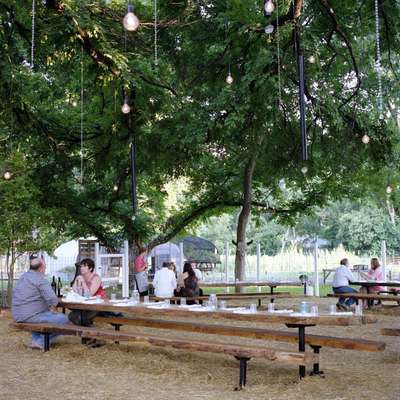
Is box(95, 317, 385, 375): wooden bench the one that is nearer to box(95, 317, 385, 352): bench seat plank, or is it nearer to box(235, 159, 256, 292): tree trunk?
box(95, 317, 385, 352): bench seat plank

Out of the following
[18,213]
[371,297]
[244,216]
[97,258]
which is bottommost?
[371,297]

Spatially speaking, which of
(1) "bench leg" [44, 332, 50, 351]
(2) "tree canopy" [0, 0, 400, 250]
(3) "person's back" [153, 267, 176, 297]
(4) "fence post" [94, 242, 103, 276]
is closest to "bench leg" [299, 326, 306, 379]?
(1) "bench leg" [44, 332, 50, 351]

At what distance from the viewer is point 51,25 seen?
29.5 feet

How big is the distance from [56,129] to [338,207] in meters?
33.5

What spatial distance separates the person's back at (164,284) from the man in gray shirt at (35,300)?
3857 millimetres

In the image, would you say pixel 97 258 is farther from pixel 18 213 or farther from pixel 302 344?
pixel 302 344

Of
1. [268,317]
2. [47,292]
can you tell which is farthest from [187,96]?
[268,317]

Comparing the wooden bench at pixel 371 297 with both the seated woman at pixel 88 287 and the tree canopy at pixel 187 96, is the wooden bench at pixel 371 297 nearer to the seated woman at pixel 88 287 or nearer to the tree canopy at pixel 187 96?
the tree canopy at pixel 187 96

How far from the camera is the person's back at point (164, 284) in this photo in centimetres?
1238

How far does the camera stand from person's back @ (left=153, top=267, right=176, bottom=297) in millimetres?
12375

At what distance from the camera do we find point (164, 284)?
40.6 feet

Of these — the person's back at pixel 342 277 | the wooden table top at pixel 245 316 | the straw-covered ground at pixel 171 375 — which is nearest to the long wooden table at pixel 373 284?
the person's back at pixel 342 277

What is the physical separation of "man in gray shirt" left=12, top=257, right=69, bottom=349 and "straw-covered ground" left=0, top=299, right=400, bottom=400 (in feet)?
1.37

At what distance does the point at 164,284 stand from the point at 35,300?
422 centimetres
